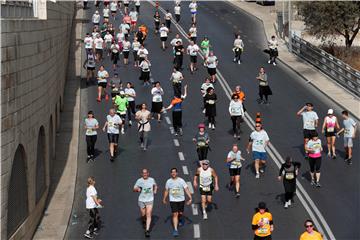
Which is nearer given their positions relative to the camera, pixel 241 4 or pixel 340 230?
pixel 340 230

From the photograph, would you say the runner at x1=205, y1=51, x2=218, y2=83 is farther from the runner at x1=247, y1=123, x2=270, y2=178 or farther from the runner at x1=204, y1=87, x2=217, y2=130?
the runner at x1=247, y1=123, x2=270, y2=178

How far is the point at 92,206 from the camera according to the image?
1733cm

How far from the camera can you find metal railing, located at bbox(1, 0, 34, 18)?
15898mm

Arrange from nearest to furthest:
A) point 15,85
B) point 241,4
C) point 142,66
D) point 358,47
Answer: point 15,85 < point 142,66 < point 358,47 < point 241,4

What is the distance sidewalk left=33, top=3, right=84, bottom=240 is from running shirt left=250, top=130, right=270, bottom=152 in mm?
5560

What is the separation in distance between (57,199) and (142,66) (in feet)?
42.0

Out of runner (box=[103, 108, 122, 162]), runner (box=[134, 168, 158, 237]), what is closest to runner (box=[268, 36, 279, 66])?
runner (box=[103, 108, 122, 162])

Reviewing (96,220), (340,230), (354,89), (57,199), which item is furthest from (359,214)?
(354,89)

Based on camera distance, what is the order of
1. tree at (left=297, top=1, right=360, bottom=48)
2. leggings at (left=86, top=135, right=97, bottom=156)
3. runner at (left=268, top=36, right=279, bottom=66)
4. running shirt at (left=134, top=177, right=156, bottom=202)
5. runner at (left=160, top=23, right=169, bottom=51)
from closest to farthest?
running shirt at (left=134, top=177, right=156, bottom=202), leggings at (left=86, top=135, right=97, bottom=156), runner at (left=268, top=36, right=279, bottom=66), runner at (left=160, top=23, right=169, bottom=51), tree at (left=297, top=1, right=360, bottom=48)

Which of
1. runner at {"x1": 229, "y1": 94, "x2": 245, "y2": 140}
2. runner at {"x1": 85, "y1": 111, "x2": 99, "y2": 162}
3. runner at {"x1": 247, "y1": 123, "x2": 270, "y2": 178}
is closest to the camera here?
runner at {"x1": 247, "y1": 123, "x2": 270, "y2": 178}

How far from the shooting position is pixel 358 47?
45.5 meters

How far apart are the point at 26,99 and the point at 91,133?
6.14 m

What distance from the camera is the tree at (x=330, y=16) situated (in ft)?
131

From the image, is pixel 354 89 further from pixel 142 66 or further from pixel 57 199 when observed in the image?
pixel 57 199
